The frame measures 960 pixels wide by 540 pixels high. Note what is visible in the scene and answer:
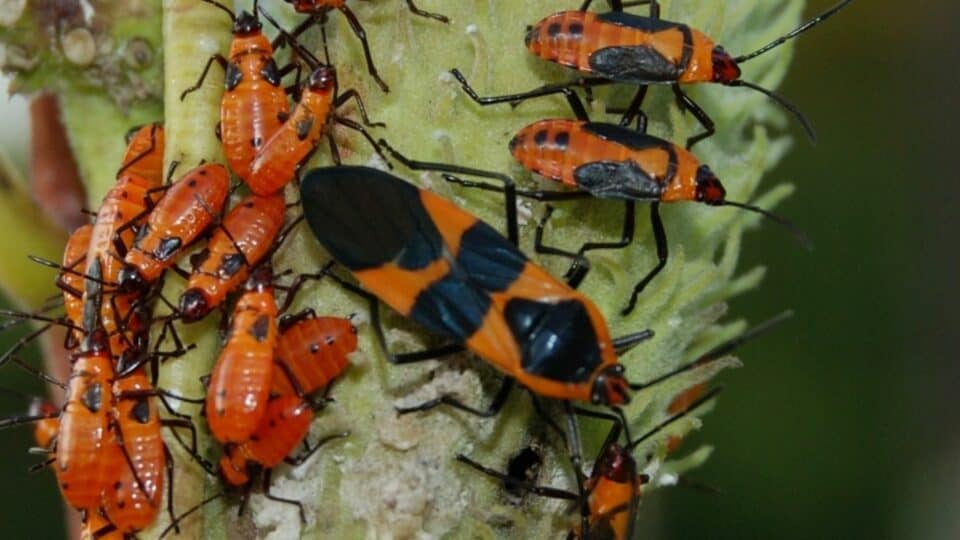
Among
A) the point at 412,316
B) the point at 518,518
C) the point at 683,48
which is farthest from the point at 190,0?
the point at 518,518

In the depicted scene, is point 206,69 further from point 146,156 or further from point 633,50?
point 633,50

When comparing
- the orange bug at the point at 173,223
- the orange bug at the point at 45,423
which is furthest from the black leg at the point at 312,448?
the orange bug at the point at 45,423


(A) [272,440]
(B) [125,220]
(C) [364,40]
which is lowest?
(A) [272,440]

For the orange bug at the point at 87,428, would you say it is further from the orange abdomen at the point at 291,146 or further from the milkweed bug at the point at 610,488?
the milkweed bug at the point at 610,488

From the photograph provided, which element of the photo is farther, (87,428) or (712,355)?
(712,355)

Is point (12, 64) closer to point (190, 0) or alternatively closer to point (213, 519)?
point (190, 0)

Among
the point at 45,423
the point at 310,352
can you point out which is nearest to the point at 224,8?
the point at 310,352
